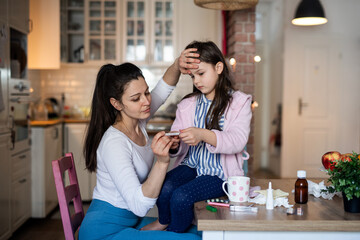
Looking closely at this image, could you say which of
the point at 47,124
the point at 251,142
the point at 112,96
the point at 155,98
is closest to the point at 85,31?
the point at 47,124

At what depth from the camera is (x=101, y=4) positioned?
5.47 meters

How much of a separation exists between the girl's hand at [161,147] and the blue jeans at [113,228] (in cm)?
28

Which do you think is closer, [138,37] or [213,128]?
[213,128]

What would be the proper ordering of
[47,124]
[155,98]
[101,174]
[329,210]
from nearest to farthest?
1. [329,210]
2. [101,174]
3. [155,98]
4. [47,124]

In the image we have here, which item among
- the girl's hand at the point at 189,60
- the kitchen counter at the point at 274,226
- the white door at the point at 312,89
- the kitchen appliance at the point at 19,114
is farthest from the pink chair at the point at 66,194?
the white door at the point at 312,89

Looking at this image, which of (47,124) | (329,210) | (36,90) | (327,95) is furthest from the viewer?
(327,95)

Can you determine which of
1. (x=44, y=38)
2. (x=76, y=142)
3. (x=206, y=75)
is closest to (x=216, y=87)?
(x=206, y=75)

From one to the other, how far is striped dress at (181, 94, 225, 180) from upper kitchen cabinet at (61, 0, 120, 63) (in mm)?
3790

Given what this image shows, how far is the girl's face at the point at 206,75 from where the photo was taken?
187cm

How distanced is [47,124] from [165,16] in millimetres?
2316

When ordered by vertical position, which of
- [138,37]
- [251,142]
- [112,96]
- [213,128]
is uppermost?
[138,37]

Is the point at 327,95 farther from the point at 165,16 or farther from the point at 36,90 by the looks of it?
the point at 36,90

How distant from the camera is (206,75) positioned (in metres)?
1.87

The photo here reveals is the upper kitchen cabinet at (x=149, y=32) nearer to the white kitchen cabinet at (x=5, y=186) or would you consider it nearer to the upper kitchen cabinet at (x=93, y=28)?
the upper kitchen cabinet at (x=93, y=28)
